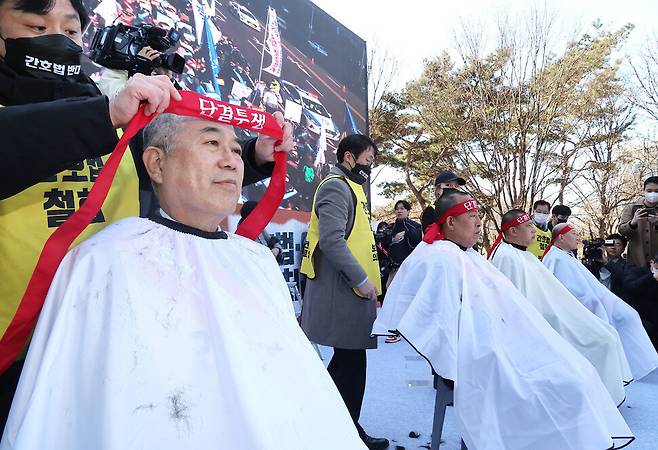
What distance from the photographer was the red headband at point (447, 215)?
3.01 m

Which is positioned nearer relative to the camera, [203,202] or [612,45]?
[203,202]

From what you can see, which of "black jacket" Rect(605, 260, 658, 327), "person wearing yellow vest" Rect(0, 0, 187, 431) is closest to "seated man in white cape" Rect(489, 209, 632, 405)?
"black jacket" Rect(605, 260, 658, 327)

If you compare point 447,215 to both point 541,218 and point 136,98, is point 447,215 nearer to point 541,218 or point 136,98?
point 136,98

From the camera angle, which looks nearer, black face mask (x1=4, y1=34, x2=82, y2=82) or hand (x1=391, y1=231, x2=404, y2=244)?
black face mask (x1=4, y1=34, x2=82, y2=82)

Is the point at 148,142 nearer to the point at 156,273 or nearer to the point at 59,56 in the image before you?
the point at 59,56

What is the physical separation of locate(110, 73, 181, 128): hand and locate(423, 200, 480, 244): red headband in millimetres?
2126

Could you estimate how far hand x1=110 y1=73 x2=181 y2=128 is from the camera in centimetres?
110

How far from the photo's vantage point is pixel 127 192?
141 cm

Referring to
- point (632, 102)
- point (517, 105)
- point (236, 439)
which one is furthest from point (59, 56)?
point (632, 102)

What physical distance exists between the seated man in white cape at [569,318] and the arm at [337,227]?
1.20 metres

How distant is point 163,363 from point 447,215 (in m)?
2.23

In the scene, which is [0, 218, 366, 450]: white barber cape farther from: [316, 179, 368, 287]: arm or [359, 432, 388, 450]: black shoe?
[359, 432, 388, 450]: black shoe

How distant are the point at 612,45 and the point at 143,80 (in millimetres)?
15581

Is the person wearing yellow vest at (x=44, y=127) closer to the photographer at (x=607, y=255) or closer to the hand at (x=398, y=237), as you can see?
the hand at (x=398, y=237)
